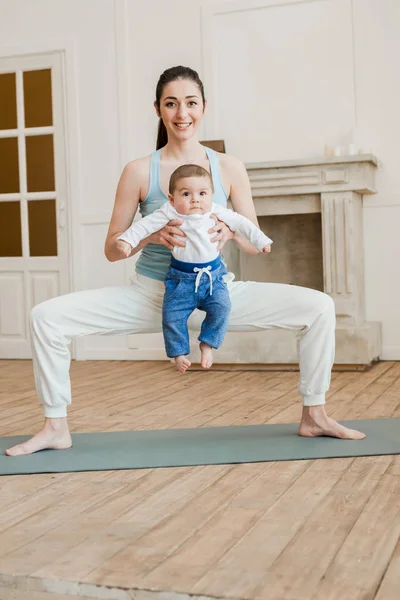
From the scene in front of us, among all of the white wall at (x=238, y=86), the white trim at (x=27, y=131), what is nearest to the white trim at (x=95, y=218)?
the white wall at (x=238, y=86)

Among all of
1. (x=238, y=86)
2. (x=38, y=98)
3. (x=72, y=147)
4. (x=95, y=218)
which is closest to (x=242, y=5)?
(x=238, y=86)

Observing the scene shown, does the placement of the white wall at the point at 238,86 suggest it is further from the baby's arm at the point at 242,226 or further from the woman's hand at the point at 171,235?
the woman's hand at the point at 171,235

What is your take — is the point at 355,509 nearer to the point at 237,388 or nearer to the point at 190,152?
the point at 190,152

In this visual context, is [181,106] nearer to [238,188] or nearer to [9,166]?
[238,188]

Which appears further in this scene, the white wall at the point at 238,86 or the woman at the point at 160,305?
the white wall at the point at 238,86

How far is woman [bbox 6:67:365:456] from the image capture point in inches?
107

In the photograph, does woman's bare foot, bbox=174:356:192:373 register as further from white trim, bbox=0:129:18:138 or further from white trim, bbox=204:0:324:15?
white trim, bbox=0:129:18:138

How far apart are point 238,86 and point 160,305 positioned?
129 inches

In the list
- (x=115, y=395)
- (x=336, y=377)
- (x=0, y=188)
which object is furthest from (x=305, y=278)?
(x=0, y=188)

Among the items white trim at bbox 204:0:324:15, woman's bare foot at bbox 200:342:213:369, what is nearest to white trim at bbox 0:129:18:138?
white trim at bbox 204:0:324:15

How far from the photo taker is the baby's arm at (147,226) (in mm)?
2660

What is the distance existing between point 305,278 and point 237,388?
1.54m

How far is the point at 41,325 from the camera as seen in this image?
2.69m

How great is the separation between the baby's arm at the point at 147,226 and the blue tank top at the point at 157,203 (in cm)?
17
